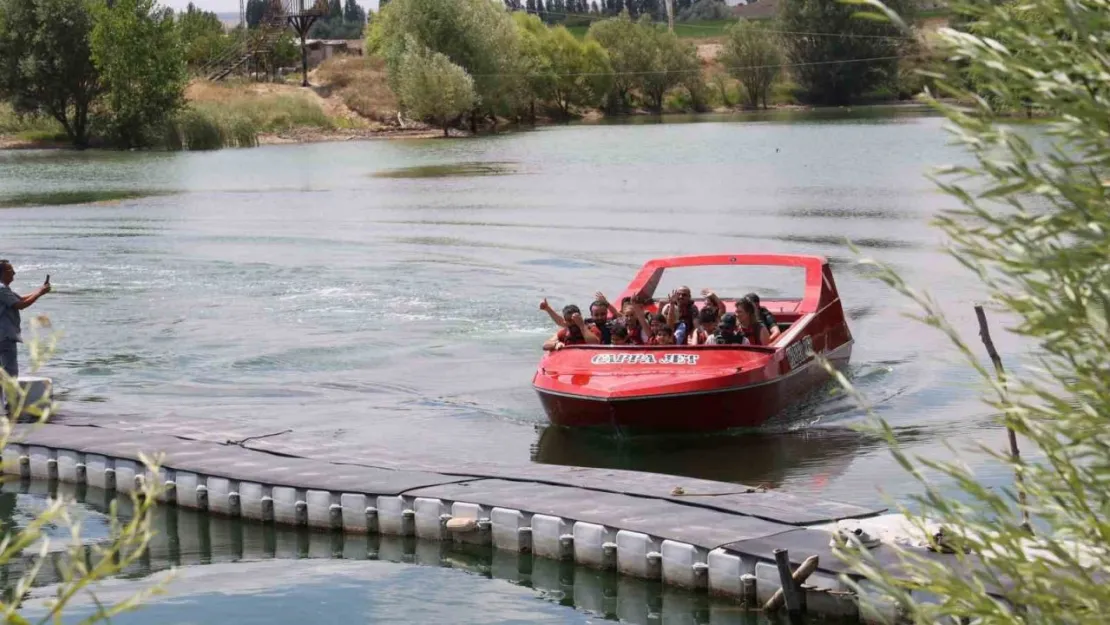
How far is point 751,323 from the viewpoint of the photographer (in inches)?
650

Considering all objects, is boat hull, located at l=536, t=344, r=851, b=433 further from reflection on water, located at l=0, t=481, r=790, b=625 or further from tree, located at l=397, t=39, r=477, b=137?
tree, located at l=397, t=39, r=477, b=137

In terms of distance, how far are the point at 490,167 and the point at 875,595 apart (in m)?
48.9

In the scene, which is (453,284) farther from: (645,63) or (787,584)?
(645,63)

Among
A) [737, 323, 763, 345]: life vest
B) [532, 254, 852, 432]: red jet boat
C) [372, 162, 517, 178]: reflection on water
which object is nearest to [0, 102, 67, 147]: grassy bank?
[372, 162, 517, 178]: reflection on water

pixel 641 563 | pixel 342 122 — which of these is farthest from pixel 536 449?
pixel 342 122

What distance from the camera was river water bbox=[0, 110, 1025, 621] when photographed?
56.3 ft

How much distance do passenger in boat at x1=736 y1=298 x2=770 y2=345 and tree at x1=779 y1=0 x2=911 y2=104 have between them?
295ft

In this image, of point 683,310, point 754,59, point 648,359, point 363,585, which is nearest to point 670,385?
point 648,359

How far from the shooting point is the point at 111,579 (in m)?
12.7

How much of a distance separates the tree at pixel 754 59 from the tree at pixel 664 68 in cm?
329

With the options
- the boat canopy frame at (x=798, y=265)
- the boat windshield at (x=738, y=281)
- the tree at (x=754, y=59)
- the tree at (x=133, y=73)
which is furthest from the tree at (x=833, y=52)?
the boat canopy frame at (x=798, y=265)

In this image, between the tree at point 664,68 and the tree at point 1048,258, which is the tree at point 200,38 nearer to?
the tree at point 664,68

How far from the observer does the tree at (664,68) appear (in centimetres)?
10581

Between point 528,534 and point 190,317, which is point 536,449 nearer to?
point 528,534
